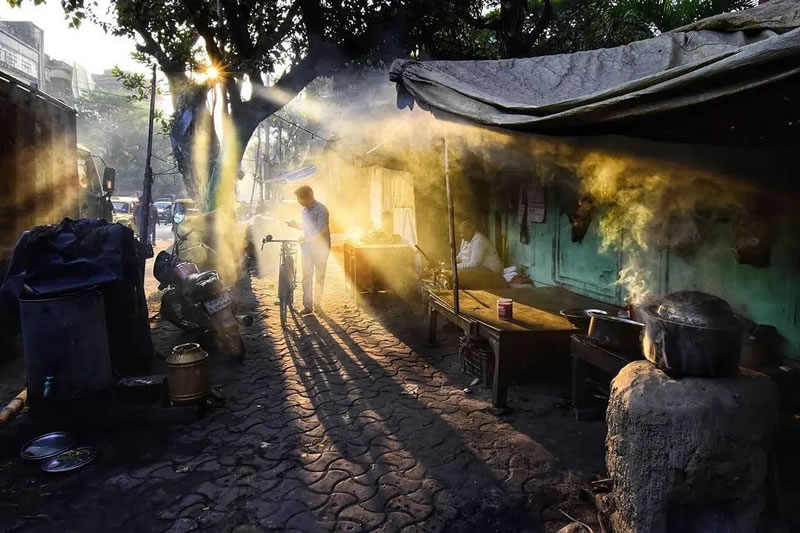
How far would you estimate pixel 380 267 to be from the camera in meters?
10.5

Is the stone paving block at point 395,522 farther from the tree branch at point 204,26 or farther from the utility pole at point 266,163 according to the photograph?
the utility pole at point 266,163

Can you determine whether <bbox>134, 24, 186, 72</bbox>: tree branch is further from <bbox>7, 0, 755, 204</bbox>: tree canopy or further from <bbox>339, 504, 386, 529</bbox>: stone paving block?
<bbox>339, 504, 386, 529</bbox>: stone paving block

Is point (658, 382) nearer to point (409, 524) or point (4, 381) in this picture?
point (409, 524)

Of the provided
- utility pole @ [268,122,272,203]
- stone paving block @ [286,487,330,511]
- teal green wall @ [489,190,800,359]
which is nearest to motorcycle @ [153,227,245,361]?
stone paving block @ [286,487,330,511]

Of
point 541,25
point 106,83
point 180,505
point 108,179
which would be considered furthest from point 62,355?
point 106,83

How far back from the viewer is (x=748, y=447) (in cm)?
266

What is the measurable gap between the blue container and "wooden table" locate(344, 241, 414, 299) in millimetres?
6074

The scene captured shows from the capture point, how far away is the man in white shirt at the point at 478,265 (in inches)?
310

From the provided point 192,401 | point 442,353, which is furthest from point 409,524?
point 442,353

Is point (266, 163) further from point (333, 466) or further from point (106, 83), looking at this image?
point (106, 83)

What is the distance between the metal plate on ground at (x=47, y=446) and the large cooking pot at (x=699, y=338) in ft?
15.1

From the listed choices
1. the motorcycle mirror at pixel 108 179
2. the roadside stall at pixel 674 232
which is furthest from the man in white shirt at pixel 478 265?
the motorcycle mirror at pixel 108 179

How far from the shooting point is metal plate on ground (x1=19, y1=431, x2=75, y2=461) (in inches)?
157

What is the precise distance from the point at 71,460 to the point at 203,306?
2802 millimetres
